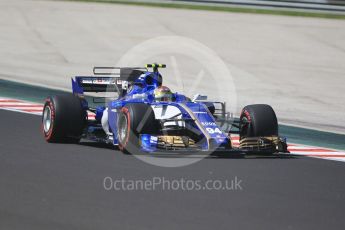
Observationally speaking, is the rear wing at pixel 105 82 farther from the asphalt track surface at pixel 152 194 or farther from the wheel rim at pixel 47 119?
the asphalt track surface at pixel 152 194

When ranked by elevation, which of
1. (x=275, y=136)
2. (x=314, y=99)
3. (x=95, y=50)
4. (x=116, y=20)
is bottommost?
(x=275, y=136)

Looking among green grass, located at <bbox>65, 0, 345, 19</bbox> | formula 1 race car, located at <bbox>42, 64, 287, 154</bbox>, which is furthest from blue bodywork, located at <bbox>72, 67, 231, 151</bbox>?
green grass, located at <bbox>65, 0, 345, 19</bbox>

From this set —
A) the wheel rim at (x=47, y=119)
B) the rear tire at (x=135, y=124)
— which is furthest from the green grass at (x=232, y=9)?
the rear tire at (x=135, y=124)

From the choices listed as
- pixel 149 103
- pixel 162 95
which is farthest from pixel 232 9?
pixel 149 103

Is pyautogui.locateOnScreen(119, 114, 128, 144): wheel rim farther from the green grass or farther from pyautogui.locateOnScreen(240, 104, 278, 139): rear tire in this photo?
the green grass

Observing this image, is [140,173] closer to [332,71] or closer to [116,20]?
[332,71]

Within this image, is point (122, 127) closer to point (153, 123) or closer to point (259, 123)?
point (153, 123)

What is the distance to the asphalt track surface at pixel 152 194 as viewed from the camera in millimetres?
9234

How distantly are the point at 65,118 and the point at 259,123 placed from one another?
2.82 meters

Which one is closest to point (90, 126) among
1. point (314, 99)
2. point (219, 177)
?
point (219, 177)

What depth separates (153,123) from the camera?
13.4 metres

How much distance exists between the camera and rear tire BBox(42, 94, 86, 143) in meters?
14.2

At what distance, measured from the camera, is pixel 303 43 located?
27594 millimetres

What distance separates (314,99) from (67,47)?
346 inches
